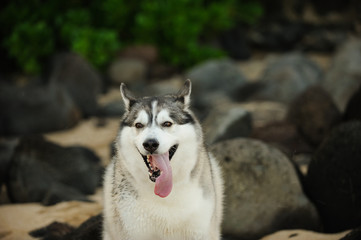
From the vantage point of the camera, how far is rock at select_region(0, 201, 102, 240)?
5.51 metres

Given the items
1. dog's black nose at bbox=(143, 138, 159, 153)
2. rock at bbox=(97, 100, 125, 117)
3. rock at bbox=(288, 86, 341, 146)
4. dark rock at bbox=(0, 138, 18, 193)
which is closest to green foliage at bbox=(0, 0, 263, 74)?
rock at bbox=(97, 100, 125, 117)

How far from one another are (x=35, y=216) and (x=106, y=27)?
12.3 m

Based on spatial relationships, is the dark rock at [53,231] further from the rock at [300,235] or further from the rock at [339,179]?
the rock at [339,179]

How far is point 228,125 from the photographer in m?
8.23

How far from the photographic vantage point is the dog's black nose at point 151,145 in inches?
137

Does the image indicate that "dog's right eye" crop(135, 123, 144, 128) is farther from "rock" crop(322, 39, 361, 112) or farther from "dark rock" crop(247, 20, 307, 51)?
"dark rock" crop(247, 20, 307, 51)

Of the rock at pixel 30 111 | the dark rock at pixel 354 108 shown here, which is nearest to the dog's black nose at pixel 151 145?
the dark rock at pixel 354 108

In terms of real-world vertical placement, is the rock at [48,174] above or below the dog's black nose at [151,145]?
below

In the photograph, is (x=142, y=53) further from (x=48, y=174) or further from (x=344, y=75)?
(x=48, y=174)

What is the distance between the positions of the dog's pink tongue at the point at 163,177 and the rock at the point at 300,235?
216 centimetres

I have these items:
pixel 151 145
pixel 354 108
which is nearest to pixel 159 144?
pixel 151 145

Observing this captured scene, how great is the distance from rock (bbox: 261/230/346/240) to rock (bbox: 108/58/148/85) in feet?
33.8

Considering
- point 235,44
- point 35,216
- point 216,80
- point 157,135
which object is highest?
point 235,44

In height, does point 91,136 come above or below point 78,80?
below
